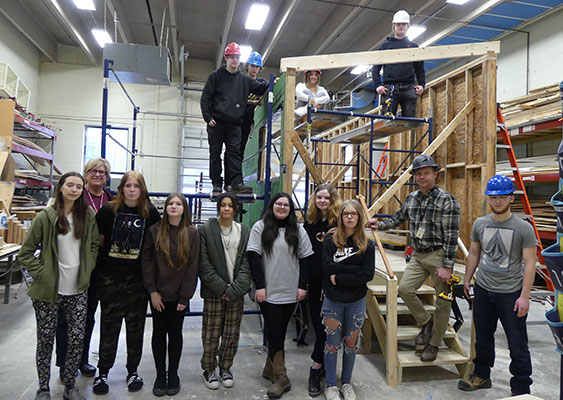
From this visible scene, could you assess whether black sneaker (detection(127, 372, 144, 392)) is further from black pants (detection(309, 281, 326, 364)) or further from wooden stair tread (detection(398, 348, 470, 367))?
wooden stair tread (detection(398, 348, 470, 367))

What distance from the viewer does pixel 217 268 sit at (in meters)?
3.07

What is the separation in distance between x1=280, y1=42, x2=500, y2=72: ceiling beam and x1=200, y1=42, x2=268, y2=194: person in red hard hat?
0.60 metres

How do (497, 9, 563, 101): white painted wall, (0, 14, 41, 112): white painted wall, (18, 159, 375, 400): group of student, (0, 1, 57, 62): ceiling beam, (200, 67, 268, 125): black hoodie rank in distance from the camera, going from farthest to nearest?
(0, 14, 41, 112): white painted wall → (0, 1, 57, 62): ceiling beam → (497, 9, 563, 101): white painted wall → (200, 67, 268, 125): black hoodie → (18, 159, 375, 400): group of student

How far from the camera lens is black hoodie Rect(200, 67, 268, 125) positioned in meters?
4.32

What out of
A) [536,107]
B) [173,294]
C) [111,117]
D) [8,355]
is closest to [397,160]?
[536,107]

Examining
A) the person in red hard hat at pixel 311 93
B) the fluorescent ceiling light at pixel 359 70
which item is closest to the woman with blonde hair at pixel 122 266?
the person in red hard hat at pixel 311 93

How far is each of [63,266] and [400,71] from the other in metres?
4.77

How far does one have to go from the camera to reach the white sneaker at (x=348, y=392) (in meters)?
2.93

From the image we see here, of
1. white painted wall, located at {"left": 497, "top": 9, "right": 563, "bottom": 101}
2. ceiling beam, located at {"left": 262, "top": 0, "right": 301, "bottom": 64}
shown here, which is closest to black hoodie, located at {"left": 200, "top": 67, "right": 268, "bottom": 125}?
ceiling beam, located at {"left": 262, "top": 0, "right": 301, "bottom": 64}

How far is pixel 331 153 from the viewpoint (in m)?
9.70

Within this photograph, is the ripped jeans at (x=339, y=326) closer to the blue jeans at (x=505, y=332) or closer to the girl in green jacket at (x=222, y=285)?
the girl in green jacket at (x=222, y=285)

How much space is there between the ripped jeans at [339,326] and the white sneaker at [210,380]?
0.96m

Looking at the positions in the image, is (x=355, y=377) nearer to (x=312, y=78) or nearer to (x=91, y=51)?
(x=312, y=78)

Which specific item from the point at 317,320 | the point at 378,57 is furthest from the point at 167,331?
the point at 378,57
